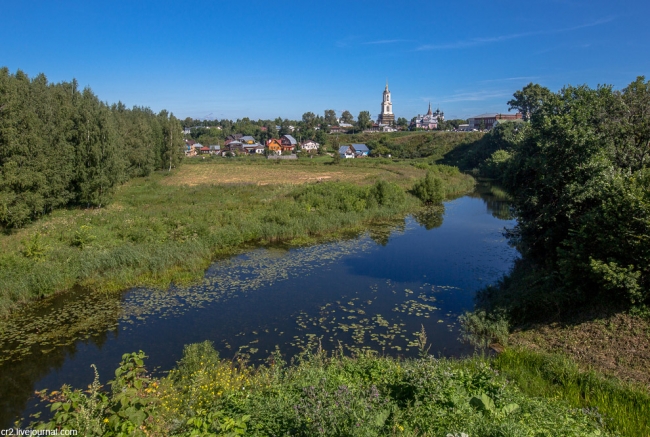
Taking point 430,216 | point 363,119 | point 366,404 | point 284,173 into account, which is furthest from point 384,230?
point 363,119

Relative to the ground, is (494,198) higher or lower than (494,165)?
lower

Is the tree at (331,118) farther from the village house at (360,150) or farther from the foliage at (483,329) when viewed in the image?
the foliage at (483,329)

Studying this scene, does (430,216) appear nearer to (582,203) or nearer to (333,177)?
(333,177)

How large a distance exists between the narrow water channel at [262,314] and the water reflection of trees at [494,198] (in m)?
12.2

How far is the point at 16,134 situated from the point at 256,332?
1685 centimetres

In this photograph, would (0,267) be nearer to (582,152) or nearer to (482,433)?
(482,433)

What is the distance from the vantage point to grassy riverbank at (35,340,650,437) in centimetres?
443

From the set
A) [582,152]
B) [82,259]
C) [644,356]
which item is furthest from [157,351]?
[582,152]

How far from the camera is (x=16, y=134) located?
64.2 ft

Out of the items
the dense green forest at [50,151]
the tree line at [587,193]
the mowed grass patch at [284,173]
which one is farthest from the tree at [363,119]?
the tree line at [587,193]

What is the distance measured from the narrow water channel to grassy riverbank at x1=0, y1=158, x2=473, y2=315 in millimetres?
1116

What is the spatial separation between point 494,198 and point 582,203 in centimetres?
2848

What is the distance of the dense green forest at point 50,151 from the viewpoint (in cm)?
1912

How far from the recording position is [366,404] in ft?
16.5
